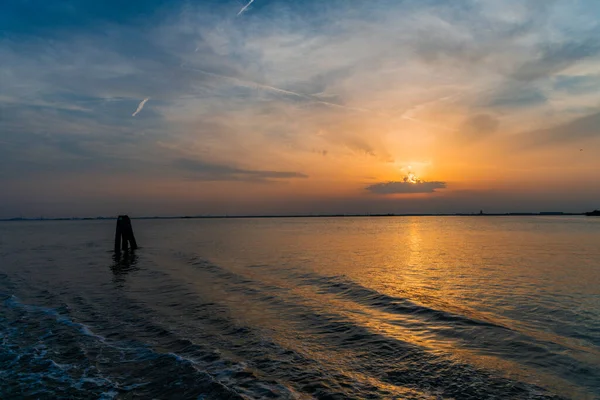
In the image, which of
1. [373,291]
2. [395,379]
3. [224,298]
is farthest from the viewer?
[373,291]

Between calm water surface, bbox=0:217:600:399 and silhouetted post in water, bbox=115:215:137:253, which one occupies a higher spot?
silhouetted post in water, bbox=115:215:137:253

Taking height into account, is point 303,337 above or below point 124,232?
below

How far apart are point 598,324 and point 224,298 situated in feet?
49.1

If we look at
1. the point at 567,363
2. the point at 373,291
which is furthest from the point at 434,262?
the point at 567,363

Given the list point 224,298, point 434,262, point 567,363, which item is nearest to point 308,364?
point 567,363

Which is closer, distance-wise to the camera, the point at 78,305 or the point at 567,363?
the point at 567,363

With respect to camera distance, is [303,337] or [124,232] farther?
[124,232]

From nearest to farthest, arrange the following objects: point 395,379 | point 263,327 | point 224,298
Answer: point 395,379 → point 263,327 → point 224,298

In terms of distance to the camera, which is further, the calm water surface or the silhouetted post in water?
Answer: the silhouetted post in water

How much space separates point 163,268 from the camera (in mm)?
29125

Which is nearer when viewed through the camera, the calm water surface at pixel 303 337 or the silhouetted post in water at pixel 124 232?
the calm water surface at pixel 303 337

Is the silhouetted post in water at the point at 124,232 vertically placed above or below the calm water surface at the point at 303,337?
above

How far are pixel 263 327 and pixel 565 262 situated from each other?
1107 inches

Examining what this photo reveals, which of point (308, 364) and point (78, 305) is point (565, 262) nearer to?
Answer: point (308, 364)
